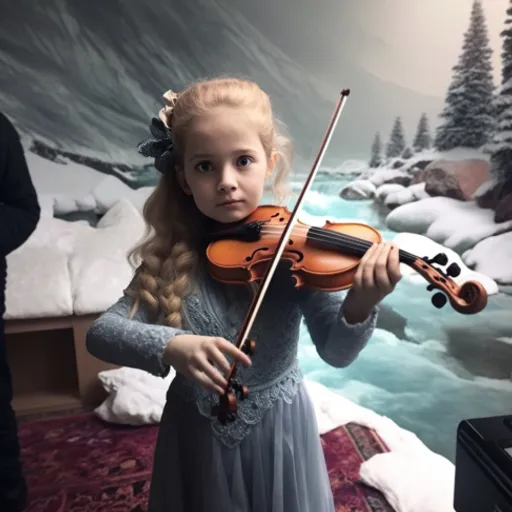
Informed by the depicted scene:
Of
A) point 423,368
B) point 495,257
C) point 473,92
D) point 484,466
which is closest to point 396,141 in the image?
point 473,92

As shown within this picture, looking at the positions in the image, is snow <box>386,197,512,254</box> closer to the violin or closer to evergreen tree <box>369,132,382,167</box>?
evergreen tree <box>369,132,382,167</box>

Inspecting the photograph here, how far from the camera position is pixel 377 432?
5.54 ft

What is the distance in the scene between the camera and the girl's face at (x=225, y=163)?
71 centimetres

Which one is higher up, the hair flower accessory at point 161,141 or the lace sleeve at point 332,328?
the hair flower accessory at point 161,141

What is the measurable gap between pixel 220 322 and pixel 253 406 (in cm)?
15

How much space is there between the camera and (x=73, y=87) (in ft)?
6.37

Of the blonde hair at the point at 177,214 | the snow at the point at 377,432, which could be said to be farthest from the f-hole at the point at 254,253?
the snow at the point at 377,432

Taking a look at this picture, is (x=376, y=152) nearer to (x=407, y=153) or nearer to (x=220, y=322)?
(x=407, y=153)

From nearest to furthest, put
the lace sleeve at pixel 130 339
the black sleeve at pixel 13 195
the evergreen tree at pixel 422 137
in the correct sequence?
the lace sleeve at pixel 130 339 → the black sleeve at pixel 13 195 → the evergreen tree at pixel 422 137

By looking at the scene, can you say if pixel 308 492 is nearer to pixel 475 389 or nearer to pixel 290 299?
pixel 290 299

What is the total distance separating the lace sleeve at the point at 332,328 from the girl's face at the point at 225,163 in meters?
0.18

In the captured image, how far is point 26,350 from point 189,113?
1.62 metres

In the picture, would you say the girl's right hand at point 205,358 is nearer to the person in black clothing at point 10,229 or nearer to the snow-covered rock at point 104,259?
the person in black clothing at point 10,229

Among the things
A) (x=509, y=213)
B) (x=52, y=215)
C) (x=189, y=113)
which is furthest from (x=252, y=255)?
(x=52, y=215)
